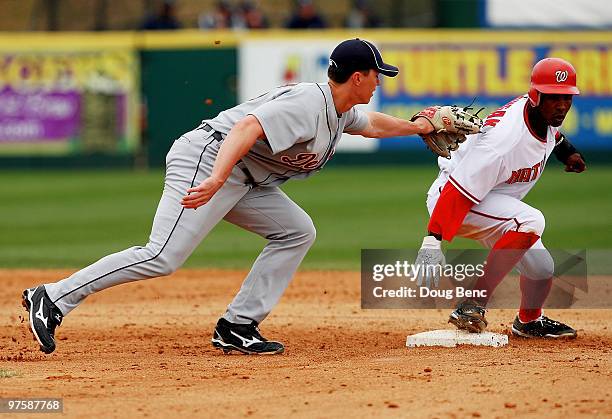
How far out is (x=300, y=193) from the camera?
49.6ft

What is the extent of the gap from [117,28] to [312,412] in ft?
63.7

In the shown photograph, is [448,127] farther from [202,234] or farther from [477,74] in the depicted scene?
[477,74]

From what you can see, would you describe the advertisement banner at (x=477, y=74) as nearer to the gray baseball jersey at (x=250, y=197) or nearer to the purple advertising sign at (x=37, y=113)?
the purple advertising sign at (x=37, y=113)

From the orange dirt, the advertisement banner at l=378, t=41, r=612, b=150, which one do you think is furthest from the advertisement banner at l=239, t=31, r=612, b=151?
the orange dirt

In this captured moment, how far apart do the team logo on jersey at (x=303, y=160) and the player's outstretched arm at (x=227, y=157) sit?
0.91ft

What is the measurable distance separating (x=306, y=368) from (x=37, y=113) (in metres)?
14.0

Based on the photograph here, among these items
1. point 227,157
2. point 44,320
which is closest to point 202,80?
point 44,320

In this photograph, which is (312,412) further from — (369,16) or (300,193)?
(369,16)

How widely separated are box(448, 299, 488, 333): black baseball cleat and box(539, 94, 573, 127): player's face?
3.58 feet

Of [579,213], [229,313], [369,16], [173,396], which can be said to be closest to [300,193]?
[579,213]

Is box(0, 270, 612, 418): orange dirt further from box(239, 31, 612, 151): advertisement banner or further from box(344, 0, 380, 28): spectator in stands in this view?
box(344, 0, 380, 28): spectator in stands

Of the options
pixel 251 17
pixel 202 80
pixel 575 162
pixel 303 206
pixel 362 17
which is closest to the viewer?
pixel 575 162

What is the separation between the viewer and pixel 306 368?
18.1 feet

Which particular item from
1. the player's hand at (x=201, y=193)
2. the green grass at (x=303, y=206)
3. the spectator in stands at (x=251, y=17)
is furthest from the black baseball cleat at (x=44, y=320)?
the spectator in stands at (x=251, y=17)
